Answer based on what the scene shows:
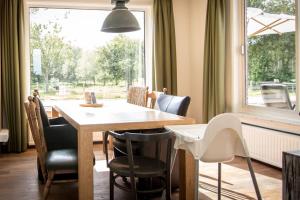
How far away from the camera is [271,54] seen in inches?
179

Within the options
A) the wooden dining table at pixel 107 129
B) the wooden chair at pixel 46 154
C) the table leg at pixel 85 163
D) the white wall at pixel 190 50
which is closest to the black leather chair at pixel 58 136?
the wooden chair at pixel 46 154

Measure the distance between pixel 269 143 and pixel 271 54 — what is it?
1.08 meters

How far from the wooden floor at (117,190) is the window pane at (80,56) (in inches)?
59.4

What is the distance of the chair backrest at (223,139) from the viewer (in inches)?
93.5

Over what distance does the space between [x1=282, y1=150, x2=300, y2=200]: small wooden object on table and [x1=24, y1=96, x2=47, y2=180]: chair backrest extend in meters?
2.11

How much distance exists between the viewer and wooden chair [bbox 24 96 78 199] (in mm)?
3012

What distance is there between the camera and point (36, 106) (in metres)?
3.24

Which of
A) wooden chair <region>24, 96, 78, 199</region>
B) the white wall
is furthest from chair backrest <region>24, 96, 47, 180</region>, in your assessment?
the white wall

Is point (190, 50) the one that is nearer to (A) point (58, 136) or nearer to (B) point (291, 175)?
(A) point (58, 136)

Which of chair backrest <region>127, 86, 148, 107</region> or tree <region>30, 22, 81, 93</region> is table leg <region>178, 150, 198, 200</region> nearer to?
chair backrest <region>127, 86, 148, 107</region>

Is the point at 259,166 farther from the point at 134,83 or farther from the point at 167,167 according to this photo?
the point at 134,83

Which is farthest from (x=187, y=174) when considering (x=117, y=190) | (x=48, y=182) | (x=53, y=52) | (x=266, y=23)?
(x=53, y=52)

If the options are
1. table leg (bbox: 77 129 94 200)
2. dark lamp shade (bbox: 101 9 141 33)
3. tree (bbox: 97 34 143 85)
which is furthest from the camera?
tree (bbox: 97 34 143 85)

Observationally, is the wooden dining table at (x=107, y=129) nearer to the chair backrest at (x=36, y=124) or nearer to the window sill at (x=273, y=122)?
the chair backrest at (x=36, y=124)
